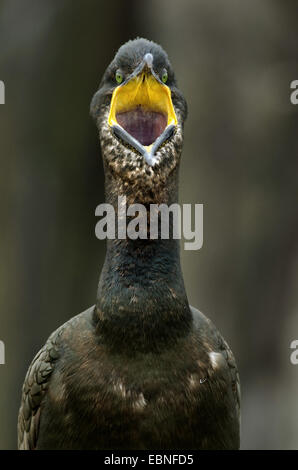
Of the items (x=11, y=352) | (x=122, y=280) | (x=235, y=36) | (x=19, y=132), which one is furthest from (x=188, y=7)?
(x=122, y=280)

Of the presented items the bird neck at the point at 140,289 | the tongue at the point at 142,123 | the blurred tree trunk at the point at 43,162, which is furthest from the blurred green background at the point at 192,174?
the bird neck at the point at 140,289

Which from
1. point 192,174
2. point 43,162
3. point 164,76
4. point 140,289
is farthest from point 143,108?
point 192,174

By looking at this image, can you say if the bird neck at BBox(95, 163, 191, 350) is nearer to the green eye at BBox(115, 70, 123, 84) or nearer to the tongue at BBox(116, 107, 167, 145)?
the tongue at BBox(116, 107, 167, 145)

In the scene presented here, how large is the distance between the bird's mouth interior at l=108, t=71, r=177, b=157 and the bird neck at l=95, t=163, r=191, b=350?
34 cm

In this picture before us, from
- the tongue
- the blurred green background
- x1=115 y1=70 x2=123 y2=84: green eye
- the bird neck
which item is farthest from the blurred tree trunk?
the bird neck

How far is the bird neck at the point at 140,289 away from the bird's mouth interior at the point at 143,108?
34cm

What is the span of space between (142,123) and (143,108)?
0.08m

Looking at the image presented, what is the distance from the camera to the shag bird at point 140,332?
402 cm

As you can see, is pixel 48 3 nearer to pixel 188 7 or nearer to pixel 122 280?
pixel 188 7

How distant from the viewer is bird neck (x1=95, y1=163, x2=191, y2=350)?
159 inches
